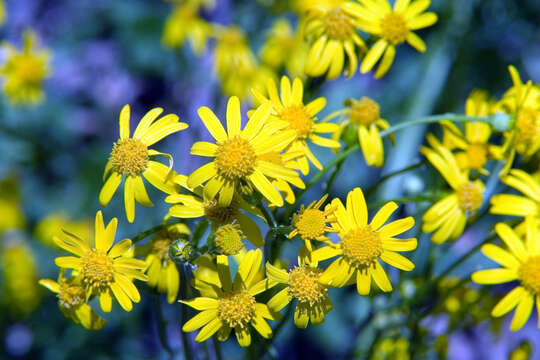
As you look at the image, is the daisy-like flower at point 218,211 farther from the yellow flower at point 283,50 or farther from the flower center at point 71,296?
the yellow flower at point 283,50

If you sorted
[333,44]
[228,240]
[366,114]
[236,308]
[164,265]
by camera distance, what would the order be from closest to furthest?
1. [228,240]
2. [236,308]
3. [164,265]
4. [366,114]
5. [333,44]

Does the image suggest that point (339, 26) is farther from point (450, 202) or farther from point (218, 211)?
point (218, 211)

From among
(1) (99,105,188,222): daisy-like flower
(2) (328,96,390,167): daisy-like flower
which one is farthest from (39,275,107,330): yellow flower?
(2) (328,96,390,167): daisy-like flower

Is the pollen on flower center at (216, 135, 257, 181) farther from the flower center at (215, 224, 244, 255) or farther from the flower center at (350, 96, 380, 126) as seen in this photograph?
the flower center at (350, 96, 380, 126)

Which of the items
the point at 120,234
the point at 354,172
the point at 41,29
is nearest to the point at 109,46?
the point at 41,29

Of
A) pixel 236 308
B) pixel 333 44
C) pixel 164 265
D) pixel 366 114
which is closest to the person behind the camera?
pixel 236 308

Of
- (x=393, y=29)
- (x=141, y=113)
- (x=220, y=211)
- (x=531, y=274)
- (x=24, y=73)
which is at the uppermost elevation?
(x=24, y=73)

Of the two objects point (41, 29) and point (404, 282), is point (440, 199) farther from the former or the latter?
point (41, 29)

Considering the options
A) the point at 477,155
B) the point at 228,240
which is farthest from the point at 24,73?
the point at 477,155
